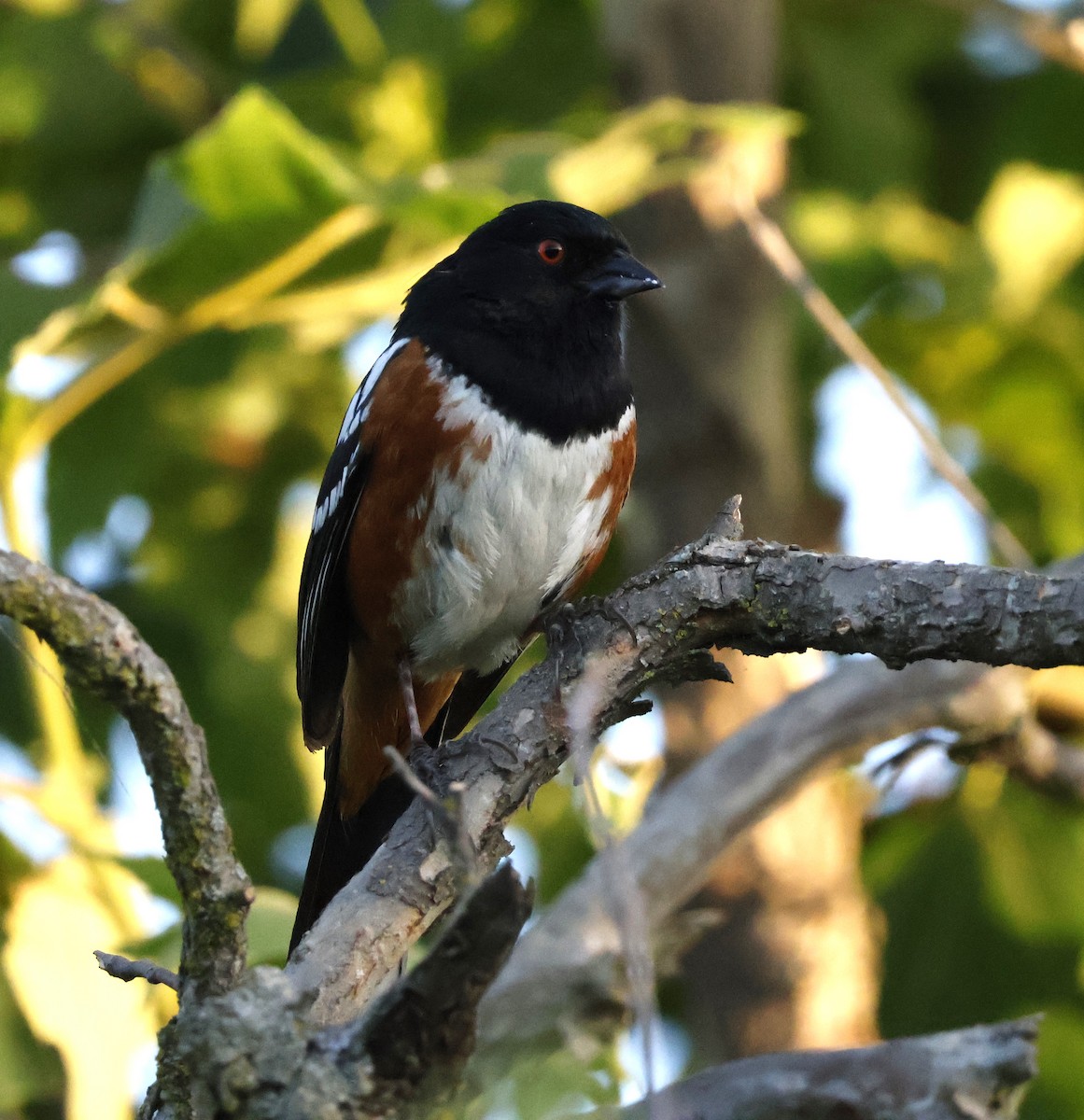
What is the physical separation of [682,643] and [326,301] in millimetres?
1618

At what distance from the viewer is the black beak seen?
9.34 ft

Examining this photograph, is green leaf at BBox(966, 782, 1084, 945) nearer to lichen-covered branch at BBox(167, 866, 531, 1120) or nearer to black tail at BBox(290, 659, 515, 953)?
black tail at BBox(290, 659, 515, 953)

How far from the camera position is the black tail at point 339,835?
264cm

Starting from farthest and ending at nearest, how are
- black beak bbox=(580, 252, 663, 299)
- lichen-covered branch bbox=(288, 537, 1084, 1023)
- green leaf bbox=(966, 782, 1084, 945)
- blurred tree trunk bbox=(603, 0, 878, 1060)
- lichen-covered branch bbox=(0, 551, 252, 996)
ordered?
green leaf bbox=(966, 782, 1084, 945) → blurred tree trunk bbox=(603, 0, 878, 1060) → black beak bbox=(580, 252, 663, 299) → lichen-covered branch bbox=(288, 537, 1084, 1023) → lichen-covered branch bbox=(0, 551, 252, 996)

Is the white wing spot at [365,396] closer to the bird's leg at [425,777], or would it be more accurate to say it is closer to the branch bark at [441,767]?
the bird's leg at [425,777]

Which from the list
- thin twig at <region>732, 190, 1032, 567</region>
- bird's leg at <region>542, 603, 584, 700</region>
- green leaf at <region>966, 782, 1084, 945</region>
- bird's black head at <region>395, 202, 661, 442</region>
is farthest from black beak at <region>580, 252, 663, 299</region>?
green leaf at <region>966, 782, 1084, 945</region>

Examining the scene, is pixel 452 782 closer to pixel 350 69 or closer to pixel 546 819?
pixel 546 819

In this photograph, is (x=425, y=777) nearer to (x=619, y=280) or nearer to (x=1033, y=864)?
(x=619, y=280)

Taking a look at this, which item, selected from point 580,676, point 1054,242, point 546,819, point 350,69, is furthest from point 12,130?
point 580,676

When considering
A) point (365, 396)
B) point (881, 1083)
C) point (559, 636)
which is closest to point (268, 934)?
point (559, 636)

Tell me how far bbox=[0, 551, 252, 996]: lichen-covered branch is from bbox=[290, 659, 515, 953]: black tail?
3.55 ft

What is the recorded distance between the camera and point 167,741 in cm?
128

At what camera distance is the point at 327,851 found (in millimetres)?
2742

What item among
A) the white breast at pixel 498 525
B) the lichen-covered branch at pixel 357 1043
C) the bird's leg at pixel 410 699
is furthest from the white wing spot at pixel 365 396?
the lichen-covered branch at pixel 357 1043
